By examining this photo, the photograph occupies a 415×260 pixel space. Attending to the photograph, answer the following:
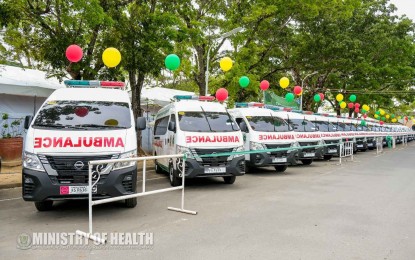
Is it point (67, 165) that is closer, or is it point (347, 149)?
point (67, 165)

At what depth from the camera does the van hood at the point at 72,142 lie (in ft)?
19.7

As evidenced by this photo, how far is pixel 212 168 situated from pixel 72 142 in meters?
3.90

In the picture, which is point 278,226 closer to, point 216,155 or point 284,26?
point 216,155

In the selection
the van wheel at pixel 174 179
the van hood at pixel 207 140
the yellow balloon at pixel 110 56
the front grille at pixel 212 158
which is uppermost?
the yellow balloon at pixel 110 56

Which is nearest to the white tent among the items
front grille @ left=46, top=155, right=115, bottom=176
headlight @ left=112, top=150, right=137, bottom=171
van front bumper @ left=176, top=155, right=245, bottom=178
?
van front bumper @ left=176, top=155, right=245, bottom=178

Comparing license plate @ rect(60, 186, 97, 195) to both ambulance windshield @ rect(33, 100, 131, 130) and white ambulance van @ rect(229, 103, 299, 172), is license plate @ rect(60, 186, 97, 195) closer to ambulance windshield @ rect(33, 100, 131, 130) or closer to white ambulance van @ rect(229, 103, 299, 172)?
ambulance windshield @ rect(33, 100, 131, 130)

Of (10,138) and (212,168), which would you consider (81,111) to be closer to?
(212,168)

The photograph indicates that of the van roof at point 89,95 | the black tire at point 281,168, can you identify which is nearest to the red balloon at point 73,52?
the van roof at point 89,95

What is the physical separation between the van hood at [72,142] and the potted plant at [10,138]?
7.91m

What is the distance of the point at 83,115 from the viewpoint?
6941 mm

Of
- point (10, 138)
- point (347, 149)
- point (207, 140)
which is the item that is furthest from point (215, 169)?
point (347, 149)

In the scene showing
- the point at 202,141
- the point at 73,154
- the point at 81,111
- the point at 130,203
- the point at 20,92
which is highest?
the point at 20,92

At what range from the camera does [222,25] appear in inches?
790

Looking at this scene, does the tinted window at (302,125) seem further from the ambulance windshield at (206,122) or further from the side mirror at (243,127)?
the ambulance windshield at (206,122)
